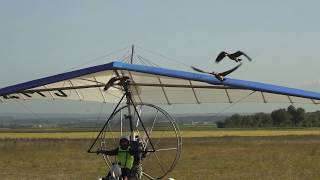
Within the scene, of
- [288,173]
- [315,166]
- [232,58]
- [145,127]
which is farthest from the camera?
[315,166]

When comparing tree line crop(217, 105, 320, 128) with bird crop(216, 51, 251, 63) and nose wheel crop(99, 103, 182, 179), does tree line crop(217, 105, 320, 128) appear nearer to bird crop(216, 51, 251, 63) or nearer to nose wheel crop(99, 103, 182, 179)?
nose wheel crop(99, 103, 182, 179)

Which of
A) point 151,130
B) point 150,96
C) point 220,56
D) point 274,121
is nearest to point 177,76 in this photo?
point 220,56

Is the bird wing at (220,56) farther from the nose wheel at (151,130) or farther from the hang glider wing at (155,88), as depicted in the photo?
the nose wheel at (151,130)

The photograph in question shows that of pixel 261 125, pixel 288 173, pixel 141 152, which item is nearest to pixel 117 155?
pixel 141 152

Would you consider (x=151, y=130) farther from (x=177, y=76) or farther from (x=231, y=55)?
(x=231, y=55)

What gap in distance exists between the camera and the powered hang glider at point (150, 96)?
1038cm

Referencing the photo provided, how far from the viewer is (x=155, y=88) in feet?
41.7

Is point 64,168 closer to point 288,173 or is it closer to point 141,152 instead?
point 288,173

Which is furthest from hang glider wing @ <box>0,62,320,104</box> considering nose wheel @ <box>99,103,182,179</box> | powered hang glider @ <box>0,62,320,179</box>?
nose wheel @ <box>99,103,182,179</box>

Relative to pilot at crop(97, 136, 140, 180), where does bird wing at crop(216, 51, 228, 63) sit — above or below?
above

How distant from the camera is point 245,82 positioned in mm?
9930

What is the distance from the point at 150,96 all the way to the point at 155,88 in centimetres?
70

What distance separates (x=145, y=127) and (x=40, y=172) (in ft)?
26.2

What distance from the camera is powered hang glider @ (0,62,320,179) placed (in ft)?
34.1
